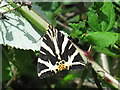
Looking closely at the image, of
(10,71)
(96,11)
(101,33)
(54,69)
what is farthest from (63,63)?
(10,71)

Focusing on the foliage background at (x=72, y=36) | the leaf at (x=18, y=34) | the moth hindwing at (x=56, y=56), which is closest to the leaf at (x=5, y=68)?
the foliage background at (x=72, y=36)

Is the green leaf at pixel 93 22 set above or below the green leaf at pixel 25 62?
above

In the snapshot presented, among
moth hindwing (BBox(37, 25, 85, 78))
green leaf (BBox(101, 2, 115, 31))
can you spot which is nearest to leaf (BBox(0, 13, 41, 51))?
moth hindwing (BBox(37, 25, 85, 78))

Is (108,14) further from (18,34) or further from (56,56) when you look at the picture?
(18,34)

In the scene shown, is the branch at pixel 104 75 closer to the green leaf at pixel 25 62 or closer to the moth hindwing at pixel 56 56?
the moth hindwing at pixel 56 56

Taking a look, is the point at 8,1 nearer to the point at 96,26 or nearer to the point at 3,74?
the point at 96,26

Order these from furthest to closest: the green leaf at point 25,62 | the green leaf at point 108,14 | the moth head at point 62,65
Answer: the green leaf at point 25,62, the green leaf at point 108,14, the moth head at point 62,65

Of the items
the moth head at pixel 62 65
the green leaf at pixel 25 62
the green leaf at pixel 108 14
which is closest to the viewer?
the moth head at pixel 62 65

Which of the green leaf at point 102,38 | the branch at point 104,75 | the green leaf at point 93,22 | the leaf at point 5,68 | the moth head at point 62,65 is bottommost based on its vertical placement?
the leaf at point 5,68
